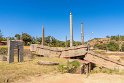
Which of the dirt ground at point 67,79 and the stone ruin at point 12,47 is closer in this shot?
the dirt ground at point 67,79

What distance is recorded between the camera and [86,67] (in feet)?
48.0

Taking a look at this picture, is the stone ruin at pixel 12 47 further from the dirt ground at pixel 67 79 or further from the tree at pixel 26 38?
the tree at pixel 26 38

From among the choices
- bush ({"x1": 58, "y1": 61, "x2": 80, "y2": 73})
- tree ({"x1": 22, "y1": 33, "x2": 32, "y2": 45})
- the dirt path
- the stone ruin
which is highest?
tree ({"x1": 22, "y1": 33, "x2": 32, "y2": 45})

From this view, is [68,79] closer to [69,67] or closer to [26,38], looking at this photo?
[69,67]

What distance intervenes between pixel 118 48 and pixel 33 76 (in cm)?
4922

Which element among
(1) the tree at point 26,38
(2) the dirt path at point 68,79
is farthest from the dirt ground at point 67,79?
(1) the tree at point 26,38

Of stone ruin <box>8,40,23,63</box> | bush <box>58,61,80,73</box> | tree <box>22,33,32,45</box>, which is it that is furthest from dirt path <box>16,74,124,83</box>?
tree <box>22,33,32,45</box>

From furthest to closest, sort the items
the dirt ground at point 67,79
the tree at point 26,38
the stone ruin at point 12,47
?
the tree at point 26,38
the stone ruin at point 12,47
the dirt ground at point 67,79

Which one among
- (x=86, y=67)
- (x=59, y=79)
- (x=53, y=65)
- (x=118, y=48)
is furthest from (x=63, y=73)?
(x=118, y=48)

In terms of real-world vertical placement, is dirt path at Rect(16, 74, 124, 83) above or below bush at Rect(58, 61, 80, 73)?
below

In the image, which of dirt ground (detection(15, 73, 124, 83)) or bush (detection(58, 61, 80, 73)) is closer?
dirt ground (detection(15, 73, 124, 83))

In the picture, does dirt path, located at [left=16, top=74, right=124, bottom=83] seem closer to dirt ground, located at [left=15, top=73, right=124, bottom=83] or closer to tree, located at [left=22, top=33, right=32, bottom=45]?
dirt ground, located at [left=15, top=73, right=124, bottom=83]

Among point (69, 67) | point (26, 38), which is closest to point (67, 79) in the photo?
point (69, 67)

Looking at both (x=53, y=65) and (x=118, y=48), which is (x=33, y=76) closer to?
(x=53, y=65)
